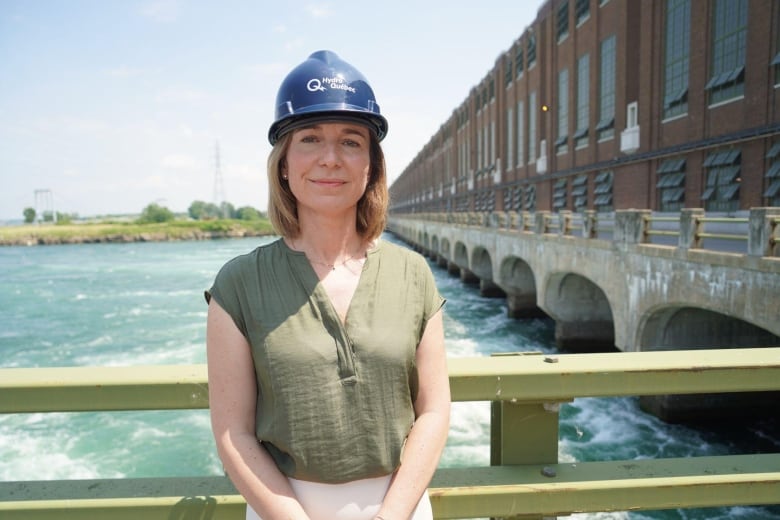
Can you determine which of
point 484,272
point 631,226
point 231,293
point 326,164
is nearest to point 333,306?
point 231,293

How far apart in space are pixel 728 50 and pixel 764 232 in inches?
433

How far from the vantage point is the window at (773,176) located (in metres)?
14.2

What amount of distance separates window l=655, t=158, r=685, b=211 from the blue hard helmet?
1987 centimetres

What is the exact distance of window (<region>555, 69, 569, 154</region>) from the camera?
2950 cm

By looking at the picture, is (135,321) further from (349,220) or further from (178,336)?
(349,220)

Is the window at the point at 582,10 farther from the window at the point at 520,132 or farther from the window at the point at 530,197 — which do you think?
the window at the point at 530,197

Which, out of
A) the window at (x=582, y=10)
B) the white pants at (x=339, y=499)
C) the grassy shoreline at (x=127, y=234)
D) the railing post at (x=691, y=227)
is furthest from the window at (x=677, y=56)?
the grassy shoreline at (x=127, y=234)

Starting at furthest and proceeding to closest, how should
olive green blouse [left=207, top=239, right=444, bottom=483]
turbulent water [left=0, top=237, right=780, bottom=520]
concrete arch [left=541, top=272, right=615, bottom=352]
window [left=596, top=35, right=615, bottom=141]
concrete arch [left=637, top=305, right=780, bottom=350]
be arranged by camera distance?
window [left=596, top=35, right=615, bottom=141]
concrete arch [left=541, top=272, right=615, bottom=352]
concrete arch [left=637, top=305, right=780, bottom=350]
turbulent water [left=0, top=237, right=780, bottom=520]
olive green blouse [left=207, top=239, right=444, bottom=483]

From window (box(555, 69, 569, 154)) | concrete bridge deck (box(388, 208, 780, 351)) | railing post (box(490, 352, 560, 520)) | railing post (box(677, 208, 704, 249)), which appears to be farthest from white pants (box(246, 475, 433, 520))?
window (box(555, 69, 569, 154))

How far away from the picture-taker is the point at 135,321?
82.0ft

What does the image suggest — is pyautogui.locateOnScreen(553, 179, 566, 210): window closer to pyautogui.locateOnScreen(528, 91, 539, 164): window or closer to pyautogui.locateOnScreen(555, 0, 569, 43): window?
pyautogui.locateOnScreen(528, 91, 539, 164): window

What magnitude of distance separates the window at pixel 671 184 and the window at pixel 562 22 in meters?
13.2

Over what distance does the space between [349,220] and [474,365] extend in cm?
71

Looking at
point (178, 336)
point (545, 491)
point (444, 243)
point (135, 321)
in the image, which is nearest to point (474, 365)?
point (545, 491)
